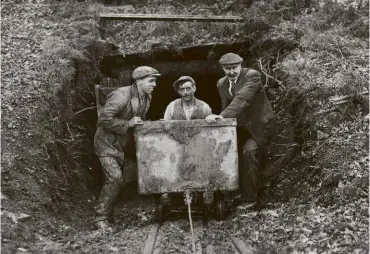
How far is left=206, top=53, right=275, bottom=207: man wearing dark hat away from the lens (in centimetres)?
790

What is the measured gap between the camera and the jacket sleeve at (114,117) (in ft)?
24.5

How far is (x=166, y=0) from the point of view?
12391mm

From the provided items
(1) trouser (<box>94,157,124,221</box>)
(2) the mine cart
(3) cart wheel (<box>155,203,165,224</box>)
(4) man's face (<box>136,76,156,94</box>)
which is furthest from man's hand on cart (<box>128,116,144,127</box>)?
(3) cart wheel (<box>155,203,165,224</box>)

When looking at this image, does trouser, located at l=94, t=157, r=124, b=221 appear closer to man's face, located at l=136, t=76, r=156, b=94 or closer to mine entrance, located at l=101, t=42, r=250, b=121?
man's face, located at l=136, t=76, r=156, b=94

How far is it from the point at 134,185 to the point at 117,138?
204 centimetres

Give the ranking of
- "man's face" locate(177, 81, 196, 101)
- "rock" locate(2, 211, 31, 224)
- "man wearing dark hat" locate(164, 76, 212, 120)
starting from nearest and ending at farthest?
"rock" locate(2, 211, 31, 224)
"man's face" locate(177, 81, 196, 101)
"man wearing dark hat" locate(164, 76, 212, 120)

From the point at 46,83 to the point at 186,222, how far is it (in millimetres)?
3481

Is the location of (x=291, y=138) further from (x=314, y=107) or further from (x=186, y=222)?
(x=186, y=222)

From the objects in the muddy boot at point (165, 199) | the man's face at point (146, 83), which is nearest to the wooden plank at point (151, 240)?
the muddy boot at point (165, 199)

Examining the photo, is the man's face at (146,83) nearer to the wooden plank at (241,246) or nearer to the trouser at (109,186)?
the trouser at (109,186)

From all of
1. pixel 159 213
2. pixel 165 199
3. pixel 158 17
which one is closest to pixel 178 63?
pixel 158 17

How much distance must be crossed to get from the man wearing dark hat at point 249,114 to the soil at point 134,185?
1.64ft

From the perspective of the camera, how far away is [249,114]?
8125 mm

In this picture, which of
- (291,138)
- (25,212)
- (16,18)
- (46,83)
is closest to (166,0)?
(16,18)
